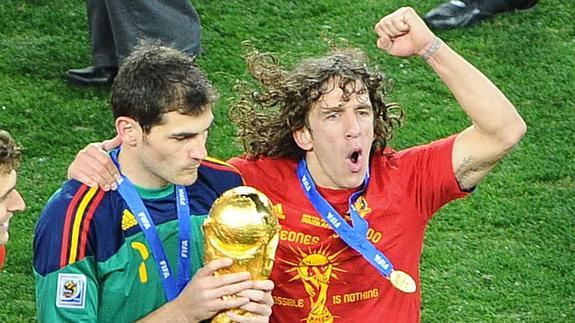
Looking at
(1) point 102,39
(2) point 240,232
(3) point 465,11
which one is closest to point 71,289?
(2) point 240,232

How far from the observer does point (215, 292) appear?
388 cm

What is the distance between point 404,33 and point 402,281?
33.5 inches

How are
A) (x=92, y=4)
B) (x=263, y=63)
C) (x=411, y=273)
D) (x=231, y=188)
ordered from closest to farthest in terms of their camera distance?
(x=231, y=188)
(x=411, y=273)
(x=263, y=63)
(x=92, y=4)

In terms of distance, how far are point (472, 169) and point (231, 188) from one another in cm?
87

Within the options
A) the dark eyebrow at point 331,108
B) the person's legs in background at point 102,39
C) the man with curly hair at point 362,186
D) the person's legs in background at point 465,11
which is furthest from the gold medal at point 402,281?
the person's legs in background at point 465,11

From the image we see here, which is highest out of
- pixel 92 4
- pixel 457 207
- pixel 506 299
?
pixel 92 4

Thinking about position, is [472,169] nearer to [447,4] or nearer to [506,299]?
[506,299]

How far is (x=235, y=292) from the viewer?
3887 mm

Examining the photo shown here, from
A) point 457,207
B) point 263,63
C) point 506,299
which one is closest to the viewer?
point 263,63

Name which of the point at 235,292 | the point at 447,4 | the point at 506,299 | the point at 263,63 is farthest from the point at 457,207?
the point at 235,292

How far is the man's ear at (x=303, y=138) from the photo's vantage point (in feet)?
15.5

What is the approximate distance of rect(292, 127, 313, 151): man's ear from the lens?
15.5 feet

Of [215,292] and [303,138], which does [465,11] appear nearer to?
[303,138]

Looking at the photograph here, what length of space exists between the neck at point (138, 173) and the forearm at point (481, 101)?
1113 mm
